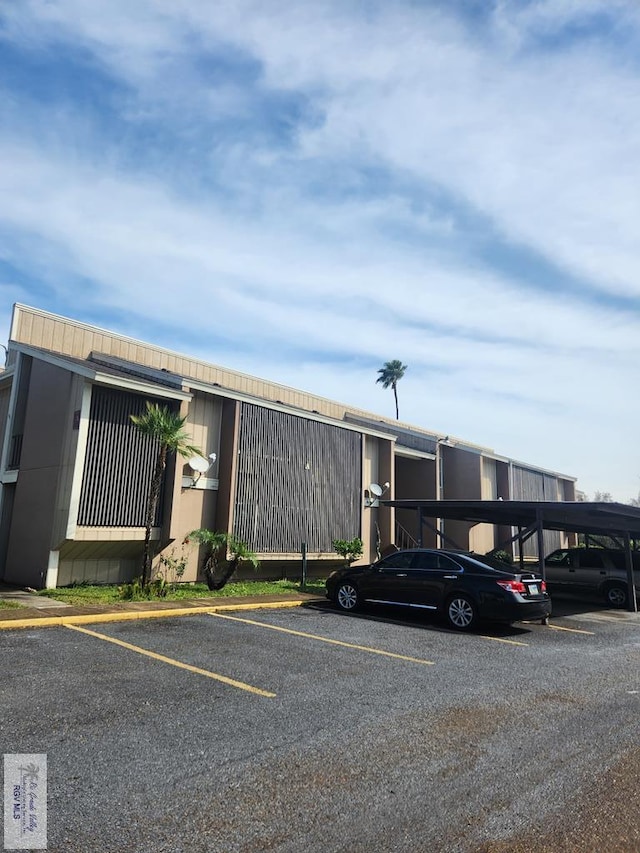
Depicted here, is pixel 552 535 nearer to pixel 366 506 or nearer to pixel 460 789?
pixel 366 506

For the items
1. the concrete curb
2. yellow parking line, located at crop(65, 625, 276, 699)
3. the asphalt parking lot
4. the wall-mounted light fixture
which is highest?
the wall-mounted light fixture

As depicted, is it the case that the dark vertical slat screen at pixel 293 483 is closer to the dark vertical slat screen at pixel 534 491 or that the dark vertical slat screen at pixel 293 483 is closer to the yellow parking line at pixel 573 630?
the yellow parking line at pixel 573 630

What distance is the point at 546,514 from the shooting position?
16.1 metres

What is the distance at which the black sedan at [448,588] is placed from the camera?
11094 mm

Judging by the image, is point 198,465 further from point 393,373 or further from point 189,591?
point 393,373

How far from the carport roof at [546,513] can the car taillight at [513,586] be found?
3459 millimetres

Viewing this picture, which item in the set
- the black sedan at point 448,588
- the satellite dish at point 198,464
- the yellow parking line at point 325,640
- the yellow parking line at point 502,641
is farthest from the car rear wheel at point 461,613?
the satellite dish at point 198,464

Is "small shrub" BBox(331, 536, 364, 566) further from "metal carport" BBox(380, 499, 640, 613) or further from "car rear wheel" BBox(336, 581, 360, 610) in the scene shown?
"car rear wheel" BBox(336, 581, 360, 610)

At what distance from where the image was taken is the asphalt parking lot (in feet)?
12.2

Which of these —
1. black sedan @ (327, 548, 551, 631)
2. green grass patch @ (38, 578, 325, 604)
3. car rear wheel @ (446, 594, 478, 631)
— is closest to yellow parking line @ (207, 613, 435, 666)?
green grass patch @ (38, 578, 325, 604)

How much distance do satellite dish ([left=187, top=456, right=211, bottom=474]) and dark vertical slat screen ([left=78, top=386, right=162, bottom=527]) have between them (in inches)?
39.8

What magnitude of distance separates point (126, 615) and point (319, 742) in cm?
678

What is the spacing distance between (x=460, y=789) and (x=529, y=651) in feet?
19.4

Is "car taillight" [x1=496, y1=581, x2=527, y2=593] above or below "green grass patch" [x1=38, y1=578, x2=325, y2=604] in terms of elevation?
above
